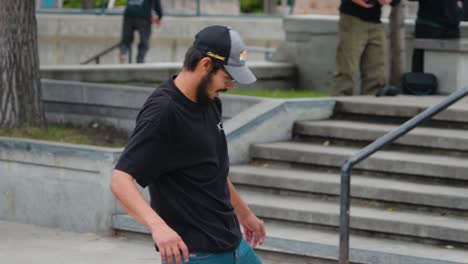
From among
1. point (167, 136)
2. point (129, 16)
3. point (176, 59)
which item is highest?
point (167, 136)

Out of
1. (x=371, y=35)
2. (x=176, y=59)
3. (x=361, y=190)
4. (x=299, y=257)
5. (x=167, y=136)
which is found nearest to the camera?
(x=167, y=136)

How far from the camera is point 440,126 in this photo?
1002 centimetres

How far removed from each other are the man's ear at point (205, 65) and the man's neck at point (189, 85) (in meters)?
0.05

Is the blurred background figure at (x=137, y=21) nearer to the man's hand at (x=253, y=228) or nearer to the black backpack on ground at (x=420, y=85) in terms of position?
the black backpack on ground at (x=420, y=85)

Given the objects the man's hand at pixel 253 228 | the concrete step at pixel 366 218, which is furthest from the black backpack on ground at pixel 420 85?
the man's hand at pixel 253 228

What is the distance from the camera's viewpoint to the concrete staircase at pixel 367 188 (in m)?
8.43

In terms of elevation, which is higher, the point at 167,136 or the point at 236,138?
the point at 167,136

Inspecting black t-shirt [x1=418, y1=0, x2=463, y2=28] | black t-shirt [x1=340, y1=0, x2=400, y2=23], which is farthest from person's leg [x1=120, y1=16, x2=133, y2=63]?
black t-shirt [x1=340, y1=0, x2=400, y2=23]

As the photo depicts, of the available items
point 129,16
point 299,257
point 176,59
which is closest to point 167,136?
point 299,257

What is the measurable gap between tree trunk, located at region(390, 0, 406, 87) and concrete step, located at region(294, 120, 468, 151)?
1.73 metres

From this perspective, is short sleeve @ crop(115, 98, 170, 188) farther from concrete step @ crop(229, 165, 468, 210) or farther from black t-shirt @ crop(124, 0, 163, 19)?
black t-shirt @ crop(124, 0, 163, 19)

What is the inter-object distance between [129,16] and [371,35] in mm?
8939

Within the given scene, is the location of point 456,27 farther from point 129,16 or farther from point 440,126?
point 129,16

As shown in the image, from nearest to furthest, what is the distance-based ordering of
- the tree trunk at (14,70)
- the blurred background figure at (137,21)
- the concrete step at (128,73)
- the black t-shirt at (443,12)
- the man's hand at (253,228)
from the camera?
the man's hand at (253,228), the tree trunk at (14,70), the black t-shirt at (443,12), the concrete step at (128,73), the blurred background figure at (137,21)
